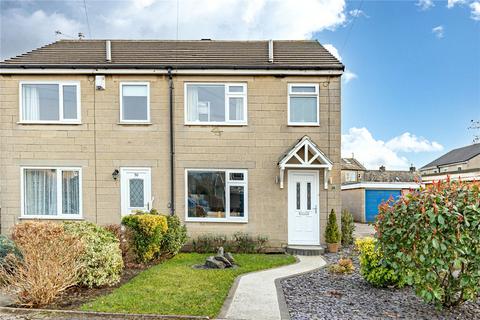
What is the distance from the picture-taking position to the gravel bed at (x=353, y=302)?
17.0 feet

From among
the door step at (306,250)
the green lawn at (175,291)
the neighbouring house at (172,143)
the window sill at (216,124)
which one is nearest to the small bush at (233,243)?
the neighbouring house at (172,143)

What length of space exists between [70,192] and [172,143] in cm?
392

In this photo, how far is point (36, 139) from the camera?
1101 centimetres

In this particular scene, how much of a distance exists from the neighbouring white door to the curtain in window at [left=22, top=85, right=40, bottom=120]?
143 inches

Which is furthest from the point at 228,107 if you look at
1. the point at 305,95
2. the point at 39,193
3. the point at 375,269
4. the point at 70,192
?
the point at 39,193

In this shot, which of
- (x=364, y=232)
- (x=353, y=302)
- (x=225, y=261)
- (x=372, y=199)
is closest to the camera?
(x=353, y=302)

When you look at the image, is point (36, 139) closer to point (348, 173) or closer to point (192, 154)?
point (192, 154)

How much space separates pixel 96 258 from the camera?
6242 mm

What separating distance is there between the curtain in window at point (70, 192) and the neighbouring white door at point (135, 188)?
5.28 ft

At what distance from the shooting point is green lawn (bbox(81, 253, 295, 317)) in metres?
5.23

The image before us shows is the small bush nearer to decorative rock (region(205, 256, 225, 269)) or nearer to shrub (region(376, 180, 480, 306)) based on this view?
decorative rock (region(205, 256, 225, 269))

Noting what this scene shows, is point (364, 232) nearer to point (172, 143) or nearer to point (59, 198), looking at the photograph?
point (172, 143)

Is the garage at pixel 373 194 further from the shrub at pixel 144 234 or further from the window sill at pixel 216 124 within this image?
the shrub at pixel 144 234

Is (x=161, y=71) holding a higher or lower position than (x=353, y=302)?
higher
